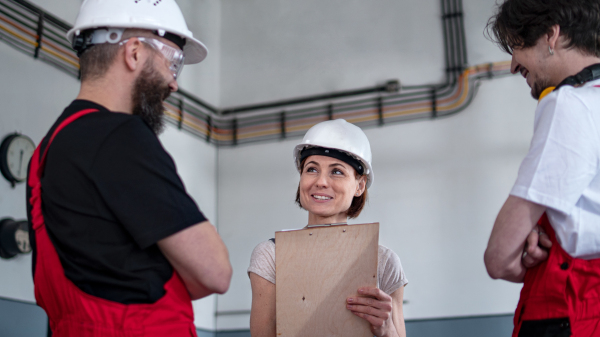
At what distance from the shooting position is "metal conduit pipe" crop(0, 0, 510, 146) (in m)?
5.38

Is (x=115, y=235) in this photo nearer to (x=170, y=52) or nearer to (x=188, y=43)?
(x=170, y=52)

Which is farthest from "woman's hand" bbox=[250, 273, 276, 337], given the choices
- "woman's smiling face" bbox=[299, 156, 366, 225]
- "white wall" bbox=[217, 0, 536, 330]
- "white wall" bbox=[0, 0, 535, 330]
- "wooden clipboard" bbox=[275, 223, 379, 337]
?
"white wall" bbox=[217, 0, 536, 330]

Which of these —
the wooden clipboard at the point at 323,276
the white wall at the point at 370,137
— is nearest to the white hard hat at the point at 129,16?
the wooden clipboard at the point at 323,276

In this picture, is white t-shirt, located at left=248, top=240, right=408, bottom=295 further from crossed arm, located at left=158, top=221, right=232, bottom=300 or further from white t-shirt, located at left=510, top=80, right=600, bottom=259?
white t-shirt, located at left=510, top=80, right=600, bottom=259

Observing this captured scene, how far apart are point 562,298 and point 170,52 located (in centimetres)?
122

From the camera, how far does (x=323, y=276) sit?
1791 millimetres

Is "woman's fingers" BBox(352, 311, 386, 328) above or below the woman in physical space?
below

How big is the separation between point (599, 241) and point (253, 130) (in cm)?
515

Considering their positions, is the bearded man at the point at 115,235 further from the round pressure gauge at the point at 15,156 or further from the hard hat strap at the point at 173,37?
the round pressure gauge at the point at 15,156

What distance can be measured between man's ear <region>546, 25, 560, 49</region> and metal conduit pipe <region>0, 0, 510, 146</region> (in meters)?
3.80

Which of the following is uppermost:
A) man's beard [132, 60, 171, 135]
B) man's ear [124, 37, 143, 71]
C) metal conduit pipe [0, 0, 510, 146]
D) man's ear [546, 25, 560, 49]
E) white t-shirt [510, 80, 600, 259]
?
metal conduit pipe [0, 0, 510, 146]

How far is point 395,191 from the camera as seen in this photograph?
214 inches

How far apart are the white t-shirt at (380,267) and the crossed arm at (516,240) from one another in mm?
859

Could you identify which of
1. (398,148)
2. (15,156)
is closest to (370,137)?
(398,148)
